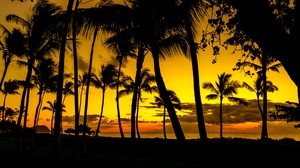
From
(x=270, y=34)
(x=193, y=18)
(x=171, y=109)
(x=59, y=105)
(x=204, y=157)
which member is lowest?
(x=204, y=157)

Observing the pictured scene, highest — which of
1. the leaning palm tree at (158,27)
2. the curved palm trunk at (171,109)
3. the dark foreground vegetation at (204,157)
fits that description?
the leaning palm tree at (158,27)

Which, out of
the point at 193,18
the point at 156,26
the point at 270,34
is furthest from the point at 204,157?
the point at 270,34

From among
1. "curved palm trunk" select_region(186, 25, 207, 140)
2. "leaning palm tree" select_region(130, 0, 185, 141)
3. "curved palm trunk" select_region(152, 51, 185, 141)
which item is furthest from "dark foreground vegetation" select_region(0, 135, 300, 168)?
"leaning palm tree" select_region(130, 0, 185, 141)

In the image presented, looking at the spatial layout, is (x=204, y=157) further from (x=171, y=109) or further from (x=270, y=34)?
(x=270, y=34)

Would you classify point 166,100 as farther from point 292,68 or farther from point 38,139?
point 38,139

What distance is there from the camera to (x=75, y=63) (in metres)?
21.0

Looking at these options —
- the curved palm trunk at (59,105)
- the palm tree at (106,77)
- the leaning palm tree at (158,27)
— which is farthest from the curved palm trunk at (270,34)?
the palm tree at (106,77)

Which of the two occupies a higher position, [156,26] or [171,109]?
[156,26]

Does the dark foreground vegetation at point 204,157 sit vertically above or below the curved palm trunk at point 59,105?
below

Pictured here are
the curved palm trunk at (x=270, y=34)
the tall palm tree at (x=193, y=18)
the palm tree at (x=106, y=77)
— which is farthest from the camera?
the palm tree at (x=106, y=77)

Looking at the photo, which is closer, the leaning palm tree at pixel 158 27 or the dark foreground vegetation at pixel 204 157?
the leaning palm tree at pixel 158 27

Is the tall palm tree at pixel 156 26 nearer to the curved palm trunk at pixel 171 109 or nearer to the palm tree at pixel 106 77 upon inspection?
the curved palm trunk at pixel 171 109

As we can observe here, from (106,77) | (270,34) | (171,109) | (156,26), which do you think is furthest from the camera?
(106,77)

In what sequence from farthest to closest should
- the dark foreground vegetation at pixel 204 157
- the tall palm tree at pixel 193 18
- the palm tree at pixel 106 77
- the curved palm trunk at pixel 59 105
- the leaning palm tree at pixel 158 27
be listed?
the palm tree at pixel 106 77
the dark foreground vegetation at pixel 204 157
the curved palm trunk at pixel 59 105
the leaning palm tree at pixel 158 27
the tall palm tree at pixel 193 18
